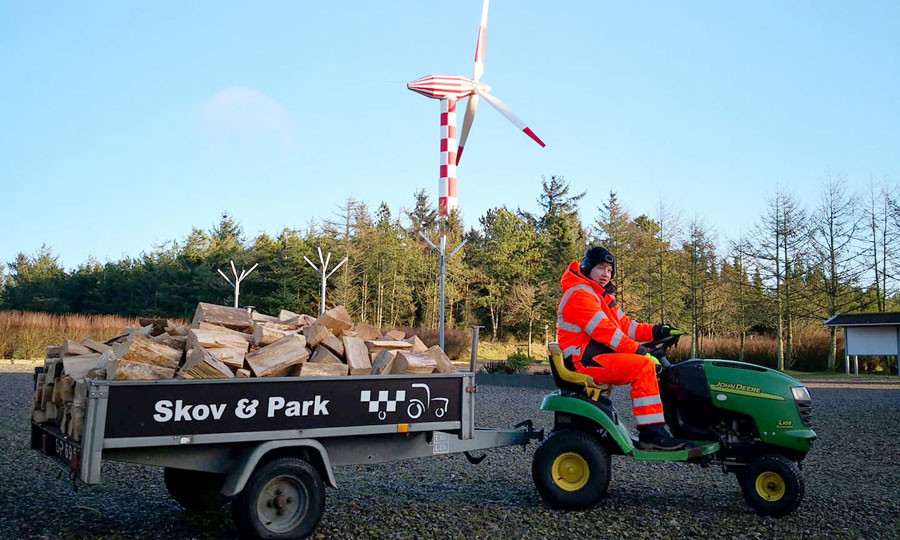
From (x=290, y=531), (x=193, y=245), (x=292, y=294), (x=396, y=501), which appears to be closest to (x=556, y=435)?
(x=396, y=501)

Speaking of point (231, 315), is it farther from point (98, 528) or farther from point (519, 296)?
point (519, 296)

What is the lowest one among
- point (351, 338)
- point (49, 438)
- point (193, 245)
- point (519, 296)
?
point (49, 438)

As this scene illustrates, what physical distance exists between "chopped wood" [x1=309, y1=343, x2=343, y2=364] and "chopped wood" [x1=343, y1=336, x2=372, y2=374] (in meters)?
0.08

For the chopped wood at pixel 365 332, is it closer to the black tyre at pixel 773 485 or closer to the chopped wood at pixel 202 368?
→ the chopped wood at pixel 202 368

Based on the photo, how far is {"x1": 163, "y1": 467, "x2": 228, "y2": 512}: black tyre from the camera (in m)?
5.38

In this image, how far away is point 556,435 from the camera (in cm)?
568

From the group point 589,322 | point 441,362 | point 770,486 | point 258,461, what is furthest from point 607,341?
point 258,461

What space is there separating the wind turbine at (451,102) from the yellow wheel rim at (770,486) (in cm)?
4943

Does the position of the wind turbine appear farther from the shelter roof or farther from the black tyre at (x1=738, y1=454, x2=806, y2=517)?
the black tyre at (x1=738, y1=454, x2=806, y2=517)

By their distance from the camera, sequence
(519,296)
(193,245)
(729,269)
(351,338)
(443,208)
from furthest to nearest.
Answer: (193,245)
(443,208)
(519,296)
(729,269)
(351,338)

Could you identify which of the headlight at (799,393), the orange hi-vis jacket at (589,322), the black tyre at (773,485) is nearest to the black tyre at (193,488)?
the orange hi-vis jacket at (589,322)

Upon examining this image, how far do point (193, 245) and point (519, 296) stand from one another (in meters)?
31.7

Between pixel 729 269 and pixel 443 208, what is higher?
pixel 443 208

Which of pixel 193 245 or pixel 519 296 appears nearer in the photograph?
pixel 519 296
